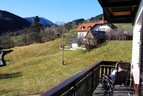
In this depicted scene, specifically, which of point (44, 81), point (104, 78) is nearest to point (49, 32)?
point (44, 81)

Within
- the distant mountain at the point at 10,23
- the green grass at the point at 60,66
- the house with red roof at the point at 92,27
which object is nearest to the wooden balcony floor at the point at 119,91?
the green grass at the point at 60,66

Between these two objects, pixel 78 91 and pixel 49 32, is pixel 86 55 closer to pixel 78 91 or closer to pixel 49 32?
pixel 78 91

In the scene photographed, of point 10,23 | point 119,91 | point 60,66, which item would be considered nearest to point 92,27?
point 60,66

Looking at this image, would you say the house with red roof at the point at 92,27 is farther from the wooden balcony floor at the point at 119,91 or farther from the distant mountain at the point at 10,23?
the distant mountain at the point at 10,23

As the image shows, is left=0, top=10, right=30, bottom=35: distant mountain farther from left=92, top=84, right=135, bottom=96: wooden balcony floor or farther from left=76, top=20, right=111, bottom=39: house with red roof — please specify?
left=92, top=84, right=135, bottom=96: wooden balcony floor

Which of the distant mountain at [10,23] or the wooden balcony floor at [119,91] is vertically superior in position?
the distant mountain at [10,23]

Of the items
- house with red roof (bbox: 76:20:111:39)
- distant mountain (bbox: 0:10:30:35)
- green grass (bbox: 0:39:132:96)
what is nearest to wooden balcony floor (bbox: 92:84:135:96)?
green grass (bbox: 0:39:132:96)

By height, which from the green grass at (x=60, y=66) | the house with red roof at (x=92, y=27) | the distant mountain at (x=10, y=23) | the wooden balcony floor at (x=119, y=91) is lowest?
the green grass at (x=60, y=66)

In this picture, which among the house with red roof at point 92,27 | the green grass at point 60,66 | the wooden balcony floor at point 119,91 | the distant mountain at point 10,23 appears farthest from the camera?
the distant mountain at point 10,23

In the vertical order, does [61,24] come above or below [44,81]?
above

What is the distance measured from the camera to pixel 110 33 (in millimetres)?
34750

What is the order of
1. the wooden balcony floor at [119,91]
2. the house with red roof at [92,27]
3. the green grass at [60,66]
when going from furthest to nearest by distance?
the house with red roof at [92,27]
the green grass at [60,66]
the wooden balcony floor at [119,91]

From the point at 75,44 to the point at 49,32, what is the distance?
26874mm

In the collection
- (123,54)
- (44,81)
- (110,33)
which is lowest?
(44,81)
